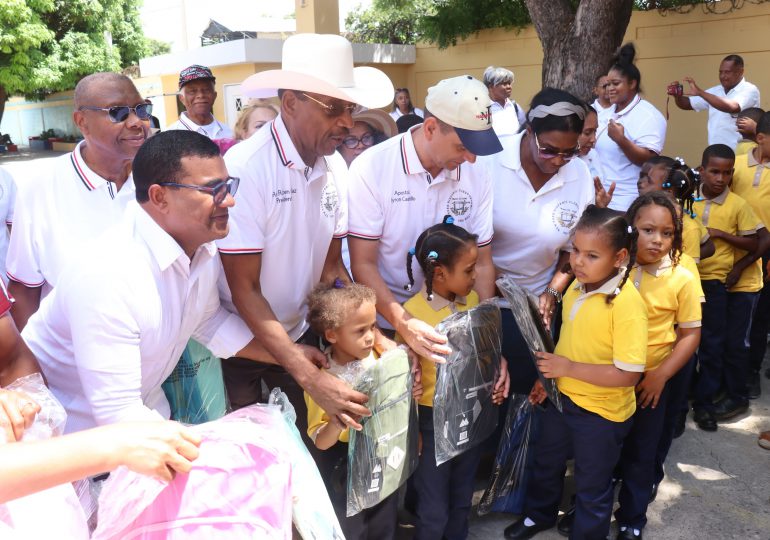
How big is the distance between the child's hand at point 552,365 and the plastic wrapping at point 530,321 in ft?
0.11

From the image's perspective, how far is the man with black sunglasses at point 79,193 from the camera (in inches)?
101

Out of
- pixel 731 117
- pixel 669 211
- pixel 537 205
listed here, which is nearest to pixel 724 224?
pixel 669 211

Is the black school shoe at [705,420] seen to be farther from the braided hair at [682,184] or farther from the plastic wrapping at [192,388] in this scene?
the plastic wrapping at [192,388]

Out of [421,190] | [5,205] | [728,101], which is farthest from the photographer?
[728,101]

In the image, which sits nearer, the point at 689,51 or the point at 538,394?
the point at 538,394

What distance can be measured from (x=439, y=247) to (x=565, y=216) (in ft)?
2.72

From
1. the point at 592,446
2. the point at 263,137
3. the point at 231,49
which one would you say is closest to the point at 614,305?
the point at 592,446

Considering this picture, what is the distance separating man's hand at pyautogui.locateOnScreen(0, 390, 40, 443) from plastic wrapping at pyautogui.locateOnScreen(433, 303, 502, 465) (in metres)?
1.46

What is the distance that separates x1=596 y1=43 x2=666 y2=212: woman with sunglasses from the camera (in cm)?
484

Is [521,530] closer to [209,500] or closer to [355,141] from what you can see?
[209,500]

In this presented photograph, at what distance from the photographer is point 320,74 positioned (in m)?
2.53

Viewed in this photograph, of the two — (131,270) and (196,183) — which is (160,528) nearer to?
(131,270)

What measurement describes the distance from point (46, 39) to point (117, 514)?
83.6 feet

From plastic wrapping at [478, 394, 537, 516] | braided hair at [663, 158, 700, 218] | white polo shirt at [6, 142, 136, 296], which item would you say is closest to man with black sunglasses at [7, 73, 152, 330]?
white polo shirt at [6, 142, 136, 296]
